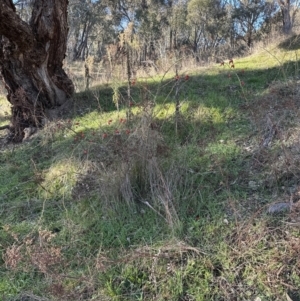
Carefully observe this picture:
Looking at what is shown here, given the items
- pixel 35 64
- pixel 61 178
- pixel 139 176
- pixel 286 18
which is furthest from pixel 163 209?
pixel 286 18

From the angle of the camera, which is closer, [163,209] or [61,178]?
[163,209]

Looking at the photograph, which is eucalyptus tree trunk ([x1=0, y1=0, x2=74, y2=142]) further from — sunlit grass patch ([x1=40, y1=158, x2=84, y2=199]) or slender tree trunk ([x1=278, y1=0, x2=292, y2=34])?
slender tree trunk ([x1=278, y1=0, x2=292, y2=34])

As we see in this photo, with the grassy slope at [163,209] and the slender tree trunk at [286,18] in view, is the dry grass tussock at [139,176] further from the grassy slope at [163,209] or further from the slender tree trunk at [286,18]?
the slender tree trunk at [286,18]

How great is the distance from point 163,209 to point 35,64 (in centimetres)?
315

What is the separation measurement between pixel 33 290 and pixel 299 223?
5.67 feet

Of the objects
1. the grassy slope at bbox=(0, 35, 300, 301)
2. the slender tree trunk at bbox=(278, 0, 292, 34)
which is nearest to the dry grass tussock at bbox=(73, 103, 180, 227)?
the grassy slope at bbox=(0, 35, 300, 301)

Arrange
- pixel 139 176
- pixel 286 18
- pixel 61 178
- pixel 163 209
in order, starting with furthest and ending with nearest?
pixel 286 18 < pixel 61 178 < pixel 139 176 < pixel 163 209

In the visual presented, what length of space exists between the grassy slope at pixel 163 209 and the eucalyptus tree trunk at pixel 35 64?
2.78 feet

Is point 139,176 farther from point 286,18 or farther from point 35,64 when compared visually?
point 286,18

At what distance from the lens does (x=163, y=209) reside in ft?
7.98

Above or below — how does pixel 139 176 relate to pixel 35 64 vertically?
below

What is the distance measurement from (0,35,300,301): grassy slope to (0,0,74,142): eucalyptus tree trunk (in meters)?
0.85

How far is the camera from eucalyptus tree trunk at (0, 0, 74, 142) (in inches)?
171

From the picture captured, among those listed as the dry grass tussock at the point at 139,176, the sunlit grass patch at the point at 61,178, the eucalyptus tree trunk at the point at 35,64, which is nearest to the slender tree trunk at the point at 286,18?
the eucalyptus tree trunk at the point at 35,64
